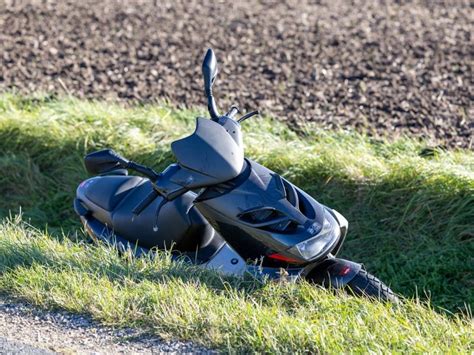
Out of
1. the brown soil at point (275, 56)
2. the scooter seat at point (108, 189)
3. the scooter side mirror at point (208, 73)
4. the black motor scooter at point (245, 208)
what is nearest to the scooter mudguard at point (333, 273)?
the black motor scooter at point (245, 208)

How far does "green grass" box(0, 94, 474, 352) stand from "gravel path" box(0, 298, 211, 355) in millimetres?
76

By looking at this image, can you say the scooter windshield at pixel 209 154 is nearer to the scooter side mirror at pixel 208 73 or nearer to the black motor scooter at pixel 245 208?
the black motor scooter at pixel 245 208

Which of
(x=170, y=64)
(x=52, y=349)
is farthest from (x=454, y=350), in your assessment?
(x=170, y=64)

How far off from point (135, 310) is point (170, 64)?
5474mm

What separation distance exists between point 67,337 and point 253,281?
1.03 meters

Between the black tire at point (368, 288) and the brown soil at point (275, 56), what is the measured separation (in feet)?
9.10

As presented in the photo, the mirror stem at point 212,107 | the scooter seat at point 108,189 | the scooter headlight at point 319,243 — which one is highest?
the mirror stem at point 212,107

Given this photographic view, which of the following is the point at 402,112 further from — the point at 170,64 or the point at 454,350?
the point at 454,350

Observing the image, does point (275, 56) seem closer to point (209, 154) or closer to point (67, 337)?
point (209, 154)

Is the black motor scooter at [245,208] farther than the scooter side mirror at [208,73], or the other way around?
the scooter side mirror at [208,73]

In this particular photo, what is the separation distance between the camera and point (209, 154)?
15.7ft

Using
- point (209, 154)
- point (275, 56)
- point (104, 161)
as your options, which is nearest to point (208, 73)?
point (209, 154)

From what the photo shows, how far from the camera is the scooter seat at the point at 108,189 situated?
5.69m

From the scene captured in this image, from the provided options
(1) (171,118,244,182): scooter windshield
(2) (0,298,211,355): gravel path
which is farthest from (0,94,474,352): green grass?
(1) (171,118,244,182): scooter windshield
